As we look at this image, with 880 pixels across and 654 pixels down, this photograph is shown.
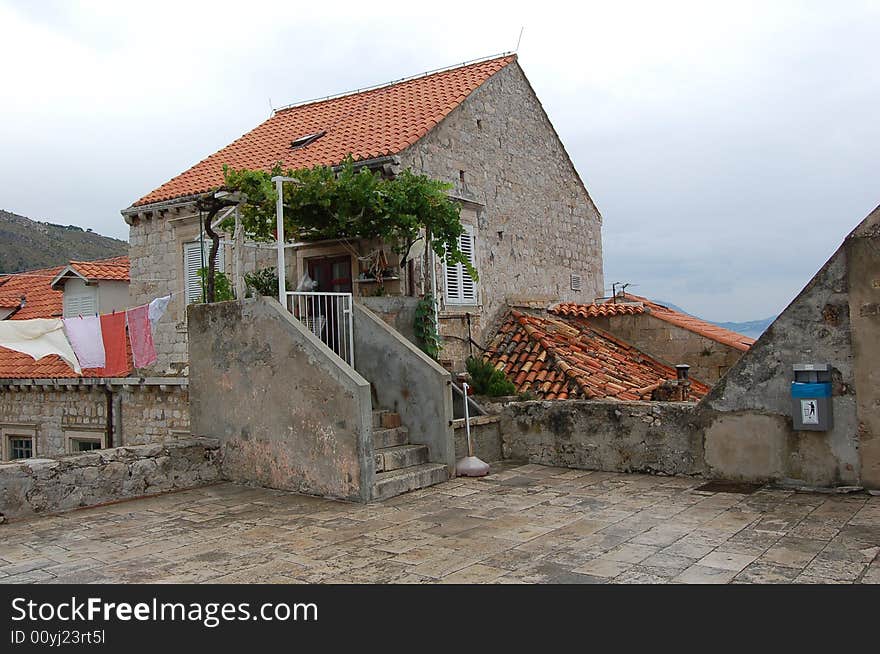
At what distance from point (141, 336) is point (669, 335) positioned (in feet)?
33.6

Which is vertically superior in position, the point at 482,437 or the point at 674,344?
the point at 674,344

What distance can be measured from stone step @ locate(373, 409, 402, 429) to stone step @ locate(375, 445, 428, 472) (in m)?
0.36

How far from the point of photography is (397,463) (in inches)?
329

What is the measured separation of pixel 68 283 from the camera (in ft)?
59.4

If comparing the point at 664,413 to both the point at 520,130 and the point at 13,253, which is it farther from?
the point at 13,253

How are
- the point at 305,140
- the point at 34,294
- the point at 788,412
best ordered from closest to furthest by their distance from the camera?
the point at 788,412 < the point at 305,140 < the point at 34,294

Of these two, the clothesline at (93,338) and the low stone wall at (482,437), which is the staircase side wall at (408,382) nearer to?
the low stone wall at (482,437)

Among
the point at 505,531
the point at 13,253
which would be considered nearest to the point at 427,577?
the point at 505,531

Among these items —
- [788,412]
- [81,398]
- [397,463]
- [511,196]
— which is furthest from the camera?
[81,398]

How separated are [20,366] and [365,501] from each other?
47.1ft

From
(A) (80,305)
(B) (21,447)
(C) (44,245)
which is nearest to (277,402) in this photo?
(A) (80,305)

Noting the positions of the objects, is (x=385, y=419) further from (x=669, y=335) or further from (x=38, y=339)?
(x=669, y=335)

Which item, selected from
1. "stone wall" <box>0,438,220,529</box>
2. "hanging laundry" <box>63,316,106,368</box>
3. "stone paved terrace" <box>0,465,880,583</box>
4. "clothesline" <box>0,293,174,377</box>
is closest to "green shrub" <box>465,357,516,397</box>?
"stone paved terrace" <box>0,465,880,583</box>

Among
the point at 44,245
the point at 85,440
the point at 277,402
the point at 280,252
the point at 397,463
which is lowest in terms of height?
the point at 85,440
